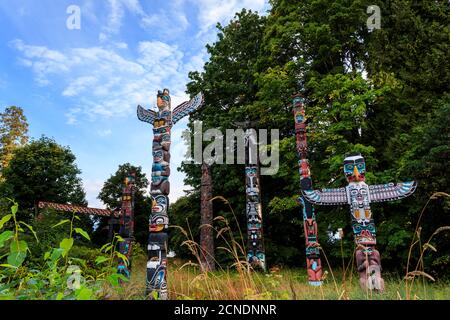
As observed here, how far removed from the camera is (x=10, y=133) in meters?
26.4

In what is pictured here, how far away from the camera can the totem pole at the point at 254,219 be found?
37.0 feet

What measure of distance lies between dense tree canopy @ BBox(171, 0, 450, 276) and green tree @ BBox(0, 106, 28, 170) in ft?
54.7

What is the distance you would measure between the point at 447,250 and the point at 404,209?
246cm

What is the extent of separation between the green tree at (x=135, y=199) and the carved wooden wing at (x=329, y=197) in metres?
19.6

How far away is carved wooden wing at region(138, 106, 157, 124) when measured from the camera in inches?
371

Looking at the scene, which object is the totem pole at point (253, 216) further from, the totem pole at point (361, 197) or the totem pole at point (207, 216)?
the totem pole at point (361, 197)

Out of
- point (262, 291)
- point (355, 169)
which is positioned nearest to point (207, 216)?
point (355, 169)

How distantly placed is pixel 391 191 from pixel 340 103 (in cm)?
540

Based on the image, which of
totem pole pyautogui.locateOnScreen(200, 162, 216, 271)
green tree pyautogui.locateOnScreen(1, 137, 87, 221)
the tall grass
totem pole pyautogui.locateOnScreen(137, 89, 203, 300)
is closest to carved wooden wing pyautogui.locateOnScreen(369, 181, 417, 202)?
the tall grass

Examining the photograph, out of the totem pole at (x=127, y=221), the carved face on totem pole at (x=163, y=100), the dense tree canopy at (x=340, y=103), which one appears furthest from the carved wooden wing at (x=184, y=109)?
the totem pole at (x=127, y=221)

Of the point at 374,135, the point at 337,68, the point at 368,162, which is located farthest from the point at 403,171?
the point at 337,68

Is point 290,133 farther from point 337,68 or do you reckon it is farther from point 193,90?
point 193,90

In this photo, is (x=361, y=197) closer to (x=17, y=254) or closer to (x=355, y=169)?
(x=355, y=169)

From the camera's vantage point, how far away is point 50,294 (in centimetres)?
200
